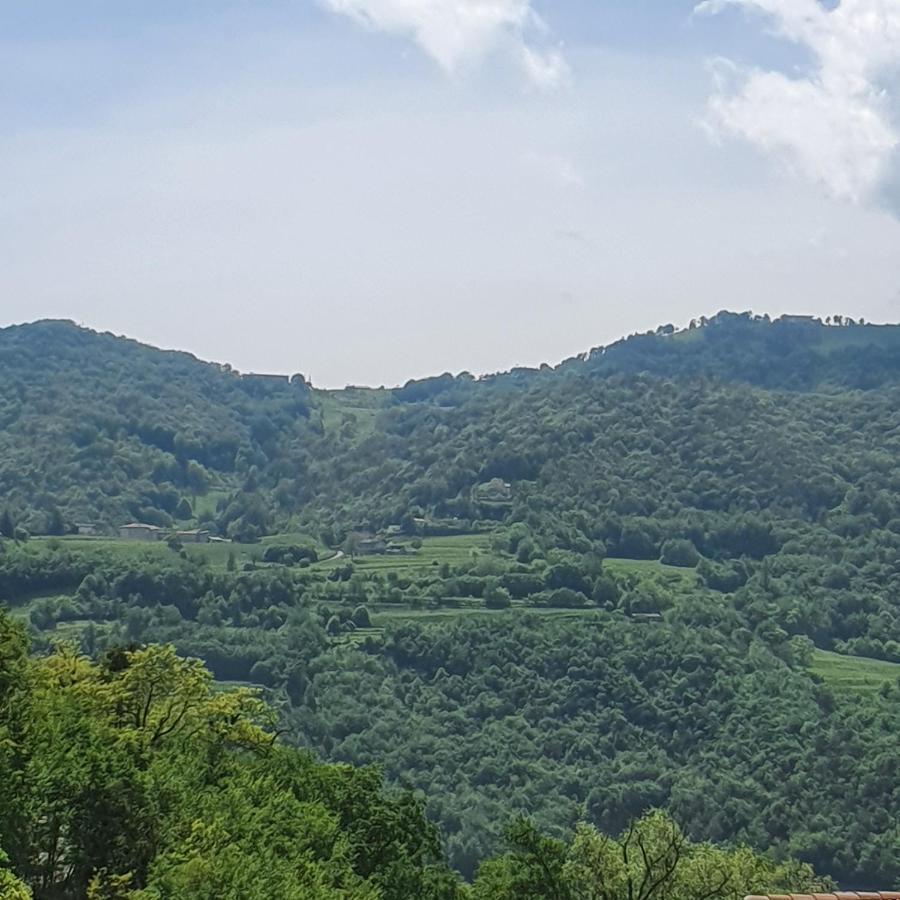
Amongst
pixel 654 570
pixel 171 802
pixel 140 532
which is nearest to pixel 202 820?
pixel 171 802

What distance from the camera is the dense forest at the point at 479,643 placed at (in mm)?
26375

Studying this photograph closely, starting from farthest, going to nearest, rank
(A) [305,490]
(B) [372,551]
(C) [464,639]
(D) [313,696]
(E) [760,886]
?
1. (A) [305,490]
2. (B) [372,551]
3. (C) [464,639]
4. (D) [313,696]
5. (E) [760,886]

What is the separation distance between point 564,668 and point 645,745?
Answer: 34.5 ft

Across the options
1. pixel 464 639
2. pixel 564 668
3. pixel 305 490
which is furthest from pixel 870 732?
pixel 305 490

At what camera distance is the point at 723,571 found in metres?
128

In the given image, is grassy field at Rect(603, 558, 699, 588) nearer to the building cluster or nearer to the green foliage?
the building cluster

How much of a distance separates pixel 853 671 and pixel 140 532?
7876 cm

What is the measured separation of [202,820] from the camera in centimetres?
2308

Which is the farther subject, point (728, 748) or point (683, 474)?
point (683, 474)

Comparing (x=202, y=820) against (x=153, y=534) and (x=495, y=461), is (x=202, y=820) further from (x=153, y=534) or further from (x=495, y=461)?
(x=153, y=534)

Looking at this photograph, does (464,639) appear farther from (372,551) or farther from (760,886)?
(760,886)

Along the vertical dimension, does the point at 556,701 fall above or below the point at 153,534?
below

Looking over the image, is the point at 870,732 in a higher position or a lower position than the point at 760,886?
lower

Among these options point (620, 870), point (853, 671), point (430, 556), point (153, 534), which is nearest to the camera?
point (620, 870)
